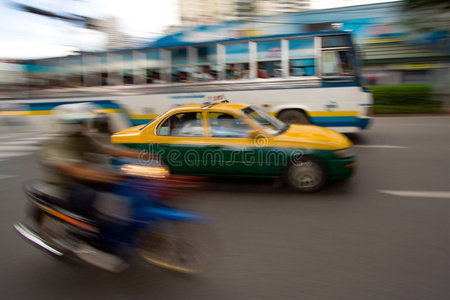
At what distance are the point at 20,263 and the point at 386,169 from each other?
573 centimetres

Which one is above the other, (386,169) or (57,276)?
(386,169)

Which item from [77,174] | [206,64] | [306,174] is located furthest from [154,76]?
[77,174]

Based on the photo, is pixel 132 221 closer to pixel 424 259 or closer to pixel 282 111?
pixel 424 259

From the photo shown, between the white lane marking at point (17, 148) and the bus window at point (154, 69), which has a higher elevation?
the bus window at point (154, 69)

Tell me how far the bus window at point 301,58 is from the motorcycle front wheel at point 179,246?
21.4 ft

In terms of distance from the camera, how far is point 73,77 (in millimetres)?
10141

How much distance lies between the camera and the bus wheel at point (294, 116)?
342 inches

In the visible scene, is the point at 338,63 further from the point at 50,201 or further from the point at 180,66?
the point at 50,201

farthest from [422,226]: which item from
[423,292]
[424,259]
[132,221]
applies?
[132,221]

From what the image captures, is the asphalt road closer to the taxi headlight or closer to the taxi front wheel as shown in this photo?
the taxi front wheel

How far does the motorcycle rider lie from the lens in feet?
9.67

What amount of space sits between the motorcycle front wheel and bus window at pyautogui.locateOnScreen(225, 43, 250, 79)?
6.64 meters

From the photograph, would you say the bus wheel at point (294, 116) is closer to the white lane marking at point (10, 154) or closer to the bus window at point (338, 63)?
the bus window at point (338, 63)

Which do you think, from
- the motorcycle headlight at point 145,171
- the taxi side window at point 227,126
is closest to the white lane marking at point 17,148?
the taxi side window at point 227,126
